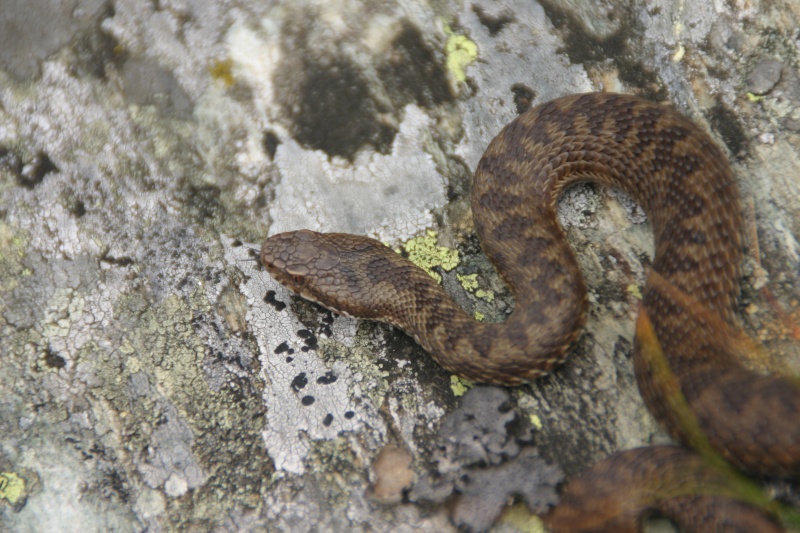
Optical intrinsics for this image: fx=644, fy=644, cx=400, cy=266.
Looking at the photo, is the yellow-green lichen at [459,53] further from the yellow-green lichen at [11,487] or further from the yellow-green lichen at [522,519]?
the yellow-green lichen at [11,487]

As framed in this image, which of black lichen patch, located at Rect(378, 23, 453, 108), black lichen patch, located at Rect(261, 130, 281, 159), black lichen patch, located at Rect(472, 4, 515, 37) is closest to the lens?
black lichen patch, located at Rect(261, 130, 281, 159)

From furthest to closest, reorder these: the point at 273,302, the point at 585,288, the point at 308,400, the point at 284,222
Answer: the point at 284,222 → the point at 273,302 → the point at 585,288 → the point at 308,400

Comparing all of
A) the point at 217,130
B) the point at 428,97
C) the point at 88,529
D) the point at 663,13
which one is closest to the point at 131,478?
the point at 88,529

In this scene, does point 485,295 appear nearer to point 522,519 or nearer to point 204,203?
point 522,519

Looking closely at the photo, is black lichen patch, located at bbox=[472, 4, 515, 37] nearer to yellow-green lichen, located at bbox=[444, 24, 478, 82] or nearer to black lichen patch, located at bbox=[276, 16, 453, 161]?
yellow-green lichen, located at bbox=[444, 24, 478, 82]

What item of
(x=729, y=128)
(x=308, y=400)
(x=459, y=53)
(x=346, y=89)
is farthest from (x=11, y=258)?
(x=729, y=128)

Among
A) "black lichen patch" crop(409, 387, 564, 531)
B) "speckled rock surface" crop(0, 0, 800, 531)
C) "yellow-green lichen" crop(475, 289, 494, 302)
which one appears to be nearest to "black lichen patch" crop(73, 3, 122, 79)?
"speckled rock surface" crop(0, 0, 800, 531)

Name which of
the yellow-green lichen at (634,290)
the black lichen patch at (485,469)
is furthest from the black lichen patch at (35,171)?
the yellow-green lichen at (634,290)
